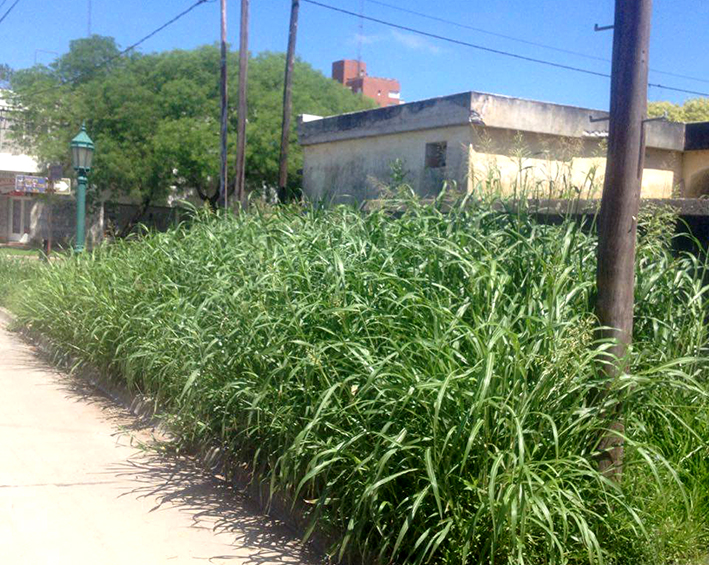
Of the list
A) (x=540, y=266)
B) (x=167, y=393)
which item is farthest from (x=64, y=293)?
(x=540, y=266)

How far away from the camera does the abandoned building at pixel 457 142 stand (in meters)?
13.8

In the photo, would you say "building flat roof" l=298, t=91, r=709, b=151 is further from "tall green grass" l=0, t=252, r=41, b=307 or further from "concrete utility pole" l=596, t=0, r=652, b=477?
"concrete utility pole" l=596, t=0, r=652, b=477

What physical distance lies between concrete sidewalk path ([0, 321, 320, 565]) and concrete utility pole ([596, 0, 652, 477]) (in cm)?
234

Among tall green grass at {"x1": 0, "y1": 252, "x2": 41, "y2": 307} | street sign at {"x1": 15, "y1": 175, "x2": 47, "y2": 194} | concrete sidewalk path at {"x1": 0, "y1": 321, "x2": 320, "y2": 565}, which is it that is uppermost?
street sign at {"x1": 15, "y1": 175, "x2": 47, "y2": 194}

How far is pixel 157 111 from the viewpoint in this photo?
35250 millimetres

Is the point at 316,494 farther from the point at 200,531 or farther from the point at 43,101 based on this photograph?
the point at 43,101

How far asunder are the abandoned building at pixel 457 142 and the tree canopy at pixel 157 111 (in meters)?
16.2

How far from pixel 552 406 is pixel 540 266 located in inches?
46.9

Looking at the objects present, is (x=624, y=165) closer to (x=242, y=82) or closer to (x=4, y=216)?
(x=242, y=82)

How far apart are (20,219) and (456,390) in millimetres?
46041

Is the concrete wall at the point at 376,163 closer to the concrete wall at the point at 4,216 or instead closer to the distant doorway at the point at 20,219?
the distant doorway at the point at 20,219

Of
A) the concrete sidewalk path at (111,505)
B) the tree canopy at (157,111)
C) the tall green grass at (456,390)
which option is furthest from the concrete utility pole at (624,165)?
the tree canopy at (157,111)

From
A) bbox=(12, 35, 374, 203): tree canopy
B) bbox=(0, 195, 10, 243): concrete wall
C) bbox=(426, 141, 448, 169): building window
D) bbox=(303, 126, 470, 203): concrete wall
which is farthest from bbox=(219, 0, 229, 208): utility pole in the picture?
bbox=(0, 195, 10, 243): concrete wall

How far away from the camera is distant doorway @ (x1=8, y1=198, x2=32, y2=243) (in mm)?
45562
